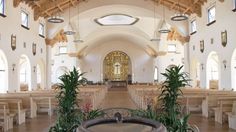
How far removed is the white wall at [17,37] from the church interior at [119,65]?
5 cm

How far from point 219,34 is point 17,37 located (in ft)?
36.8

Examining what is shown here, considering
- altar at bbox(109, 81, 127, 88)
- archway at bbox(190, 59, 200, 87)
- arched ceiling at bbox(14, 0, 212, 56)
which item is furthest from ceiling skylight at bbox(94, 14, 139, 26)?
altar at bbox(109, 81, 127, 88)

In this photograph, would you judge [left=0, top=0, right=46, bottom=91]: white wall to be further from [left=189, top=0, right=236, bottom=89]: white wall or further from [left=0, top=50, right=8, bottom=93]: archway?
[left=189, top=0, right=236, bottom=89]: white wall

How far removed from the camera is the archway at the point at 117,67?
1502 inches

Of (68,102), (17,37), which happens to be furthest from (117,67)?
(68,102)

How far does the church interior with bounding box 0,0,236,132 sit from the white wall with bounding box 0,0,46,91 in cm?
5

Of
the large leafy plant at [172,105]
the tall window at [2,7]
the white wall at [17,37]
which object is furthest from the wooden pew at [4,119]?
the tall window at [2,7]

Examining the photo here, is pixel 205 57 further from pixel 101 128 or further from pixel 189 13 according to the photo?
pixel 101 128

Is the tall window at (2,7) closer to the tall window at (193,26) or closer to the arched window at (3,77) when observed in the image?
the arched window at (3,77)

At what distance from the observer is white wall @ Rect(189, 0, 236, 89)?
1489 centimetres

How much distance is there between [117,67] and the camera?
38.3 meters

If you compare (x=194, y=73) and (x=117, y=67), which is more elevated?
(x=117, y=67)

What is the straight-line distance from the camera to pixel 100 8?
23500 mm

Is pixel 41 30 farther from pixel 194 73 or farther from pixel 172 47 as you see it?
pixel 172 47
